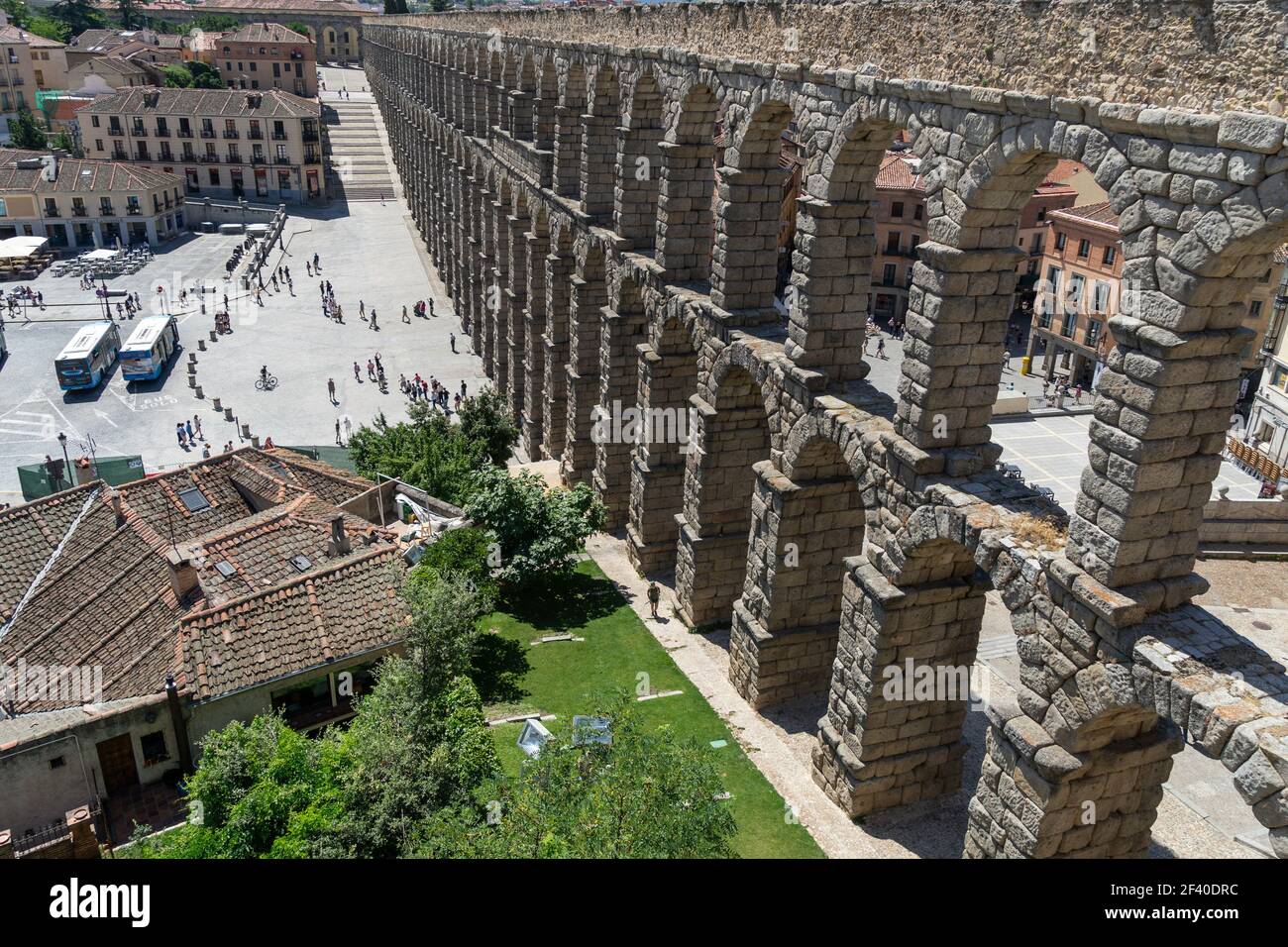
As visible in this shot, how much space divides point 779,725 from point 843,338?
9.70 m

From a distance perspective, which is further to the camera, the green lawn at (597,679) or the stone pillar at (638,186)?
the stone pillar at (638,186)

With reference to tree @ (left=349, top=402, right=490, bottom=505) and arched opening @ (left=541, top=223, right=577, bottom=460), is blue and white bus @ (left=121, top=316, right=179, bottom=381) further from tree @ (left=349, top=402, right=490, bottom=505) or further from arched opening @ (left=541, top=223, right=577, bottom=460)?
arched opening @ (left=541, top=223, right=577, bottom=460)

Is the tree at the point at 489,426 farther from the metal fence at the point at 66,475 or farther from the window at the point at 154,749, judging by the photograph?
the window at the point at 154,749

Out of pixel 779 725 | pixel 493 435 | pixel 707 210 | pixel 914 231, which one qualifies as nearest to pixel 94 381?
pixel 493 435

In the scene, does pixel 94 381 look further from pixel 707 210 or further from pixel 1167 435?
pixel 1167 435

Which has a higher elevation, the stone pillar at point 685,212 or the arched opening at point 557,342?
the stone pillar at point 685,212

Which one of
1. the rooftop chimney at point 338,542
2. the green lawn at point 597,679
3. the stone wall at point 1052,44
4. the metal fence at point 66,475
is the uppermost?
the stone wall at point 1052,44

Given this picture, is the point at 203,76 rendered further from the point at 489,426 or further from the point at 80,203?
the point at 489,426

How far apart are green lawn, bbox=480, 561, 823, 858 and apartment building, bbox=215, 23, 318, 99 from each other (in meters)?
121

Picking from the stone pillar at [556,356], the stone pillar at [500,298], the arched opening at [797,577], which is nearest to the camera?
the arched opening at [797,577]

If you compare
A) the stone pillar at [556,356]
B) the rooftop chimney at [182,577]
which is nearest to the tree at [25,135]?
the stone pillar at [556,356]

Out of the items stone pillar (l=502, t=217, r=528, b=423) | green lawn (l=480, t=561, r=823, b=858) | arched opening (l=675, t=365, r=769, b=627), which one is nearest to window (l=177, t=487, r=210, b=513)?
green lawn (l=480, t=561, r=823, b=858)

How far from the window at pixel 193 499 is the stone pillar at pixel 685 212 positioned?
16085 millimetres

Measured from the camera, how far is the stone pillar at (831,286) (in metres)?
20.3
